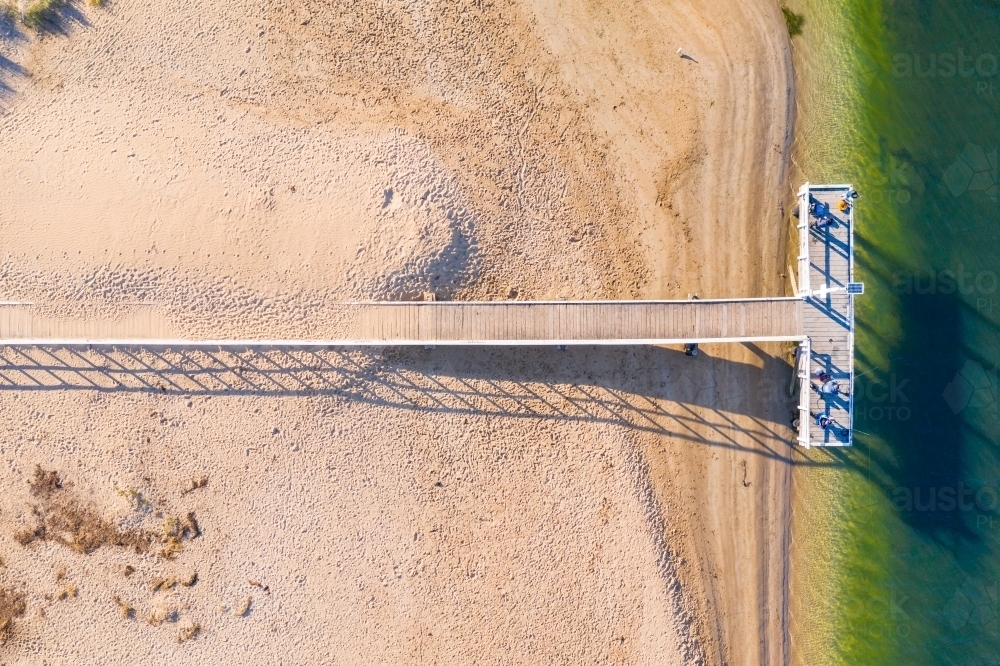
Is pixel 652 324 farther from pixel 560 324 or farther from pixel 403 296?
pixel 403 296

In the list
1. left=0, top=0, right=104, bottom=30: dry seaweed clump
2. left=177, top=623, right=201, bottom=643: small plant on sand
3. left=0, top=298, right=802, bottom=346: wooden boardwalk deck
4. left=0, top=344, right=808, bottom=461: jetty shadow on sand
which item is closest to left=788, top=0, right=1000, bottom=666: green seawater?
left=0, top=344, right=808, bottom=461: jetty shadow on sand

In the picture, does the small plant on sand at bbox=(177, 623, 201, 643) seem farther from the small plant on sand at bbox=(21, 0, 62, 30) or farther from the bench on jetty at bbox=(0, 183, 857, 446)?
the small plant on sand at bbox=(21, 0, 62, 30)

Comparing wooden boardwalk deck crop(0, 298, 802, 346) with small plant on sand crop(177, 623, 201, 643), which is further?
small plant on sand crop(177, 623, 201, 643)

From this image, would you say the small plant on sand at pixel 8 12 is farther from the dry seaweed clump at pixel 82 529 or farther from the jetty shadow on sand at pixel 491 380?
the dry seaweed clump at pixel 82 529

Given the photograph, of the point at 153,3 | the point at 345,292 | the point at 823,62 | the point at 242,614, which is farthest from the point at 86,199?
the point at 823,62

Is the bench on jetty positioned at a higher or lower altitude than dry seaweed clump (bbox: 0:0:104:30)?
lower

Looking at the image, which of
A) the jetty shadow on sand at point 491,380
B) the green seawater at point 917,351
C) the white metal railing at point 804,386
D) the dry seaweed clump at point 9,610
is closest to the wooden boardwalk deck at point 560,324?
Result: the white metal railing at point 804,386
